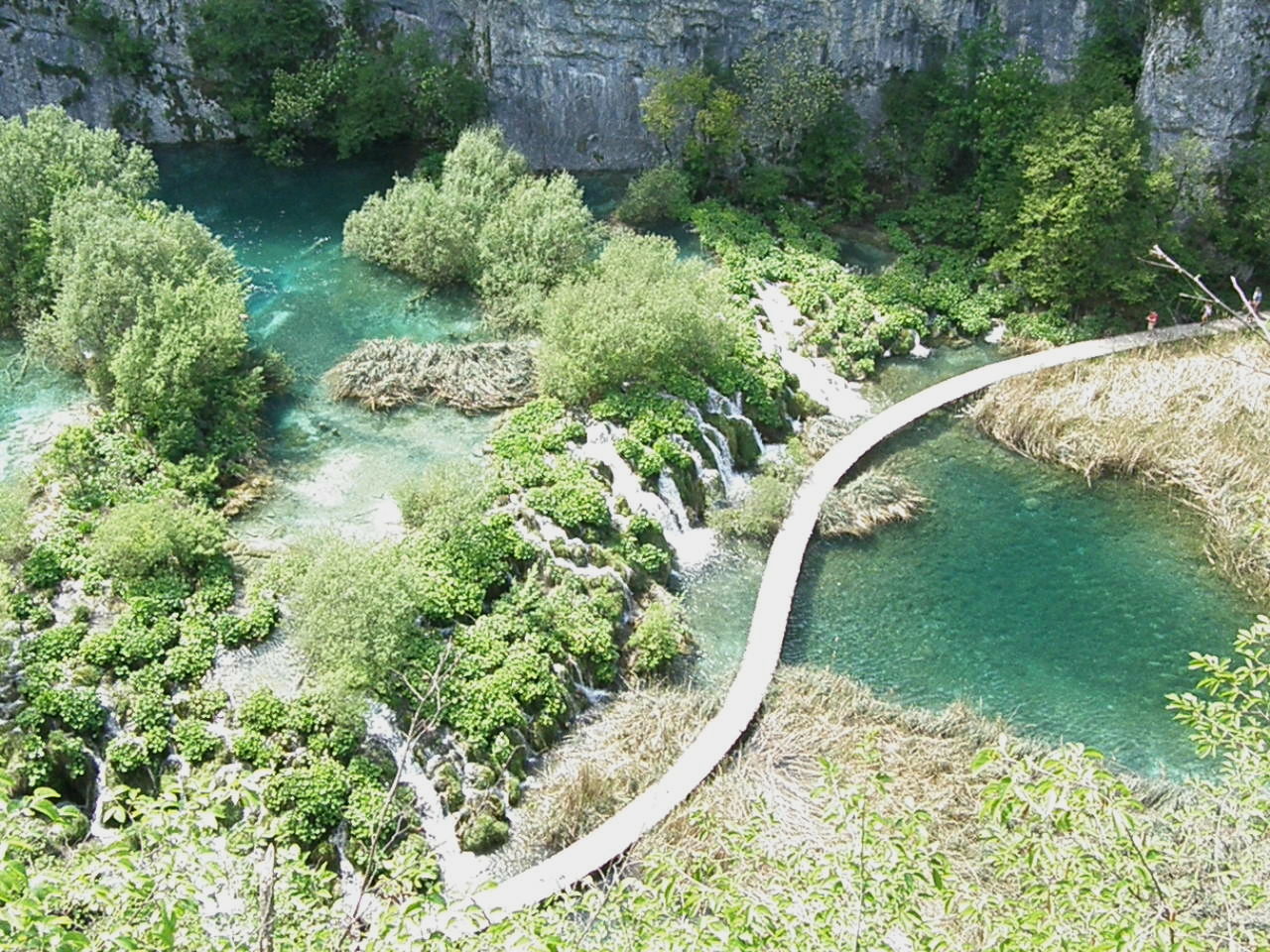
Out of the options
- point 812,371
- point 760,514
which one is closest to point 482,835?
point 760,514

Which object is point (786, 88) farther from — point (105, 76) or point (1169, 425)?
point (105, 76)

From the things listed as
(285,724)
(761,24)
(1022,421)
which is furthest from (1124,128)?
(285,724)

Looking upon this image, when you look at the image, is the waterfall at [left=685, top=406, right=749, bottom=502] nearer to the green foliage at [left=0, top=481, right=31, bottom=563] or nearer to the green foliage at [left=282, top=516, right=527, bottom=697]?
the green foliage at [left=282, top=516, right=527, bottom=697]

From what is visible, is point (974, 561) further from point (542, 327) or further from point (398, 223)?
point (398, 223)

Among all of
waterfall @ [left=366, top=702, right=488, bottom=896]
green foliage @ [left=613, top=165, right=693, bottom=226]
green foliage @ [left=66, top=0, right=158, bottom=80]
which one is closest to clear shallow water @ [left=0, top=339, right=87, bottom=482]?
waterfall @ [left=366, top=702, right=488, bottom=896]

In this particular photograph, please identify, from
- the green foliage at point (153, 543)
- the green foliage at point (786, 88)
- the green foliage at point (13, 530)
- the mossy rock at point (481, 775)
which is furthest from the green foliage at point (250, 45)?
the mossy rock at point (481, 775)

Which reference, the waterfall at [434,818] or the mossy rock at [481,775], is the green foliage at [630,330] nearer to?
the waterfall at [434,818]
